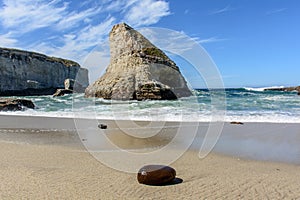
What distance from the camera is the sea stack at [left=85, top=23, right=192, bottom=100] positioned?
3178 cm

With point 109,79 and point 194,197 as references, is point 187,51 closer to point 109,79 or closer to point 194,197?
point 194,197

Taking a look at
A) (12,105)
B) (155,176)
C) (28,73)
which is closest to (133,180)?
(155,176)

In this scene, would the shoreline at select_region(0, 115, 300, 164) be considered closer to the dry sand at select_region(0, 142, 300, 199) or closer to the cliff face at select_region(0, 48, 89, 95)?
the dry sand at select_region(0, 142, 300, 199)

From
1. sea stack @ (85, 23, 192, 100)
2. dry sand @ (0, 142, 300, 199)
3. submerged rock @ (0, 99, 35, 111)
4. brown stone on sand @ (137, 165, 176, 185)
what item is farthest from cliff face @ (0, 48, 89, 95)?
brown stone on sand @ (137, 165, 176, 185)

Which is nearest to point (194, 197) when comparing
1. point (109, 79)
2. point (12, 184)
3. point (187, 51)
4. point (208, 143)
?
point (12, 184)

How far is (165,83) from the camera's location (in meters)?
31.6

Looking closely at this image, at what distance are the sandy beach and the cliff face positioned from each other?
53718mm

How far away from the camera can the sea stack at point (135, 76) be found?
3178 centimetres

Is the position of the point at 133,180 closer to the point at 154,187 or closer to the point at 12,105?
the point at 154,187

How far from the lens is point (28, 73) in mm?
73625

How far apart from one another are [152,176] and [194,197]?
90 cm

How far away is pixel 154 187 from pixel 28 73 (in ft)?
249

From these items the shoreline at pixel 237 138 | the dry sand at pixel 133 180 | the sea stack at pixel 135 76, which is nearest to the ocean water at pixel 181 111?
the shoreline at pixel 237 138

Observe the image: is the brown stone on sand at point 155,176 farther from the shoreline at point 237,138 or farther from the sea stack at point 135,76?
the sea stack at point 135,76
